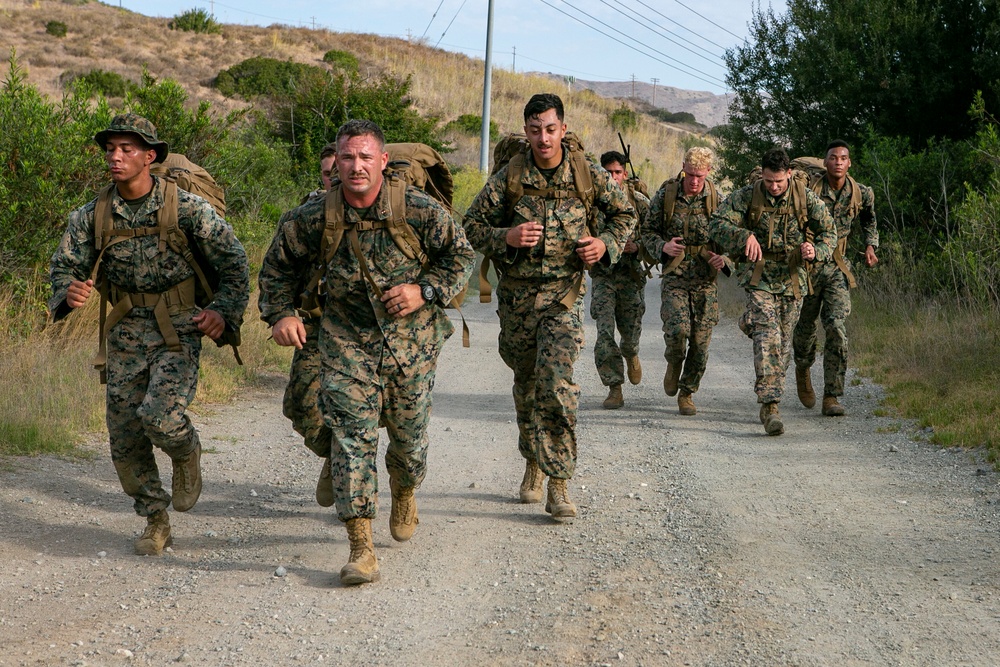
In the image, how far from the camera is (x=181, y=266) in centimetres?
600

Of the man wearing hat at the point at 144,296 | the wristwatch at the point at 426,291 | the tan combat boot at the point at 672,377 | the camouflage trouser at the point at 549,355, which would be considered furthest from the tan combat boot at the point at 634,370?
the man wearing hat at the point at 144,296

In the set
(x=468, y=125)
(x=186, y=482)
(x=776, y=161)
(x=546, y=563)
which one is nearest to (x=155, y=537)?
(x=186, y=482)

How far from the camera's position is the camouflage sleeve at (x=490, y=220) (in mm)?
6730

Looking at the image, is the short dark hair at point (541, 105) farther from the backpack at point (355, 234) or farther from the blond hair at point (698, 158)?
the blond hair at point (698, 158)

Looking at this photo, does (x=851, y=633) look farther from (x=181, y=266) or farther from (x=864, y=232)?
(x=864, y=232)

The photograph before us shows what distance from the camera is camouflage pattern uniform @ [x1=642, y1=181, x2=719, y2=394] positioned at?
10.2 meters

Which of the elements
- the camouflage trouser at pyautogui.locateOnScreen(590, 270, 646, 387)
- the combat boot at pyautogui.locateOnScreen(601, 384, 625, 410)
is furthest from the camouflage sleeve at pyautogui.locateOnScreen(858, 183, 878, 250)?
the combat boot at pyautogui.locateOnScreen(601, 384, 625, 410)

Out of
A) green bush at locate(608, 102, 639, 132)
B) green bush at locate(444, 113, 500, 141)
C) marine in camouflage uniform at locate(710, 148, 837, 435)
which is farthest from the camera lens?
green bush at locate(608, 102, 639, 132)

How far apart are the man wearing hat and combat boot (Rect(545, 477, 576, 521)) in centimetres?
212

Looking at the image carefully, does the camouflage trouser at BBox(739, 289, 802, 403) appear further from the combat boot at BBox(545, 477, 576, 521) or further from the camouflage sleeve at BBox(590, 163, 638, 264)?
the combat boot at BBox(545, 477, 576, 521)

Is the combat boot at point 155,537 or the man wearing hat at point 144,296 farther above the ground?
the man wearing hat at point 144,296

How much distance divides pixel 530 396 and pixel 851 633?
9.03 feet

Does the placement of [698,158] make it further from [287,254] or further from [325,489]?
[287,254]

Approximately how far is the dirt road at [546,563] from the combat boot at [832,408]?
0.82m
